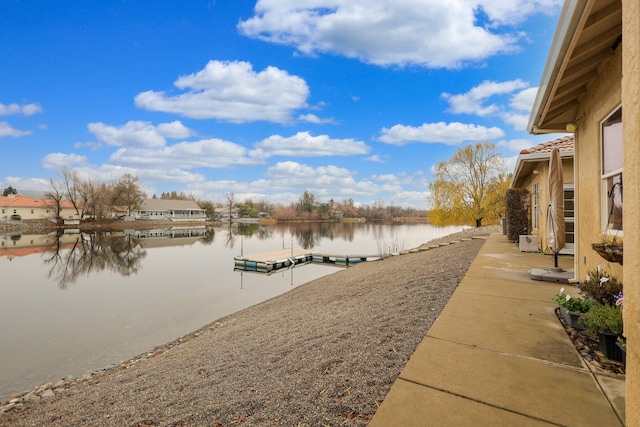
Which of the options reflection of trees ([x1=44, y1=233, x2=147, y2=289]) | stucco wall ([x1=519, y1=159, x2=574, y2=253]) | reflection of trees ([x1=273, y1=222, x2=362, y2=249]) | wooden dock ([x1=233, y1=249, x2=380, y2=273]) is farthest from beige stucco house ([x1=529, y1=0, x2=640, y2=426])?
reflection of trees ([x1=273, y1=222, x2=362, y2=249])

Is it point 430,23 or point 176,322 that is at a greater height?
point 430,23

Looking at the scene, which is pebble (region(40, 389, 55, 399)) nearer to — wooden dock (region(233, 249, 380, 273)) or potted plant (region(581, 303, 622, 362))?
potted plant (region(581, 303, 622, 362))

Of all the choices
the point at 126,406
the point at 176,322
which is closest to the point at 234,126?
the point at 176,322

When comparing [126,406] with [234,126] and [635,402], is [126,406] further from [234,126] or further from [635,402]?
[234,126]

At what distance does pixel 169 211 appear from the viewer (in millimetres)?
74250

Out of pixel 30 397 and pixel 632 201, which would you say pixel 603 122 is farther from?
pixel 30 397

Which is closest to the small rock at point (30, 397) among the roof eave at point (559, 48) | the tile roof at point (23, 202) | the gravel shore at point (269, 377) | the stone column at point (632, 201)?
the gravel shore at point (269, 377)

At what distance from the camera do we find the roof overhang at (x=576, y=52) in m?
2.88

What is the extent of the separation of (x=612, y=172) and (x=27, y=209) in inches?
3254

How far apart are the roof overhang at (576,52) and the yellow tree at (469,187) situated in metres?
22.6

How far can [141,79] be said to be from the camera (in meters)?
31.3

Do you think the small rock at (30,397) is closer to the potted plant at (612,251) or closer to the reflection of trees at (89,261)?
the potted plant at (612,251)

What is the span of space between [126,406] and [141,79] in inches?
1359

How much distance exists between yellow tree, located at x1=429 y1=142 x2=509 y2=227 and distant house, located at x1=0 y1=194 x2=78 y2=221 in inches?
2621
